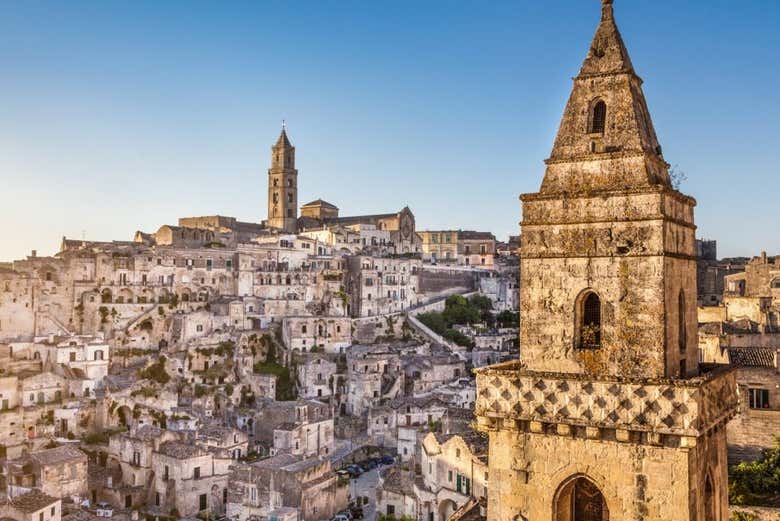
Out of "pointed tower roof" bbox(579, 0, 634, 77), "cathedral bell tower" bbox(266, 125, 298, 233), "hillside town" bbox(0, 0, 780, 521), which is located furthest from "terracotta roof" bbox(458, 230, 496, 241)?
"pointed tower roof" bbox(579, 0, 634, 77)

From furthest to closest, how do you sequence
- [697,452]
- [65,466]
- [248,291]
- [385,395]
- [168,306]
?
[248,291]
[168,306]
[385,395]
[65,466]
[697,452]

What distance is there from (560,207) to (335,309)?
210ft

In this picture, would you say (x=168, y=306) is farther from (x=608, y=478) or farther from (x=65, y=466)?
(x=608, y=478)

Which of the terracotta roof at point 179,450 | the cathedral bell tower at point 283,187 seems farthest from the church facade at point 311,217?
the terracotta roof at point 179,450

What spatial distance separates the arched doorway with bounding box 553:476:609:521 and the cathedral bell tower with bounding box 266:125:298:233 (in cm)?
9118

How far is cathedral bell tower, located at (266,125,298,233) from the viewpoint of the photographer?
4016 inches

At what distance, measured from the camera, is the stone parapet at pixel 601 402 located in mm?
10148

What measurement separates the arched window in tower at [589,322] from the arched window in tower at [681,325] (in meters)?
1.42

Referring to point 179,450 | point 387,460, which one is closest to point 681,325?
point 179,450

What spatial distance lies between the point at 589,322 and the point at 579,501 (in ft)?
9.53

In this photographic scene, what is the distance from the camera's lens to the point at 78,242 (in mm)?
77062

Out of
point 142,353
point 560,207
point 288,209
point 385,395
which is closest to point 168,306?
point 142,353

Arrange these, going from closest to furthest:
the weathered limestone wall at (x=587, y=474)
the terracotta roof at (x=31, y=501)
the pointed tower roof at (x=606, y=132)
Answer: the weathered limestone wall at (x=587, y=474)
the pointed tower roof at (x=606, y=132)
the terracotta roof at (x=31, y=501)

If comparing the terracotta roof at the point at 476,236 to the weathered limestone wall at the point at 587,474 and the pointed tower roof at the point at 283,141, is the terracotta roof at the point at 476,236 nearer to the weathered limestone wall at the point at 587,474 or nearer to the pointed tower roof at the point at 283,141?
the pointed tower roof at the point at 283,141
